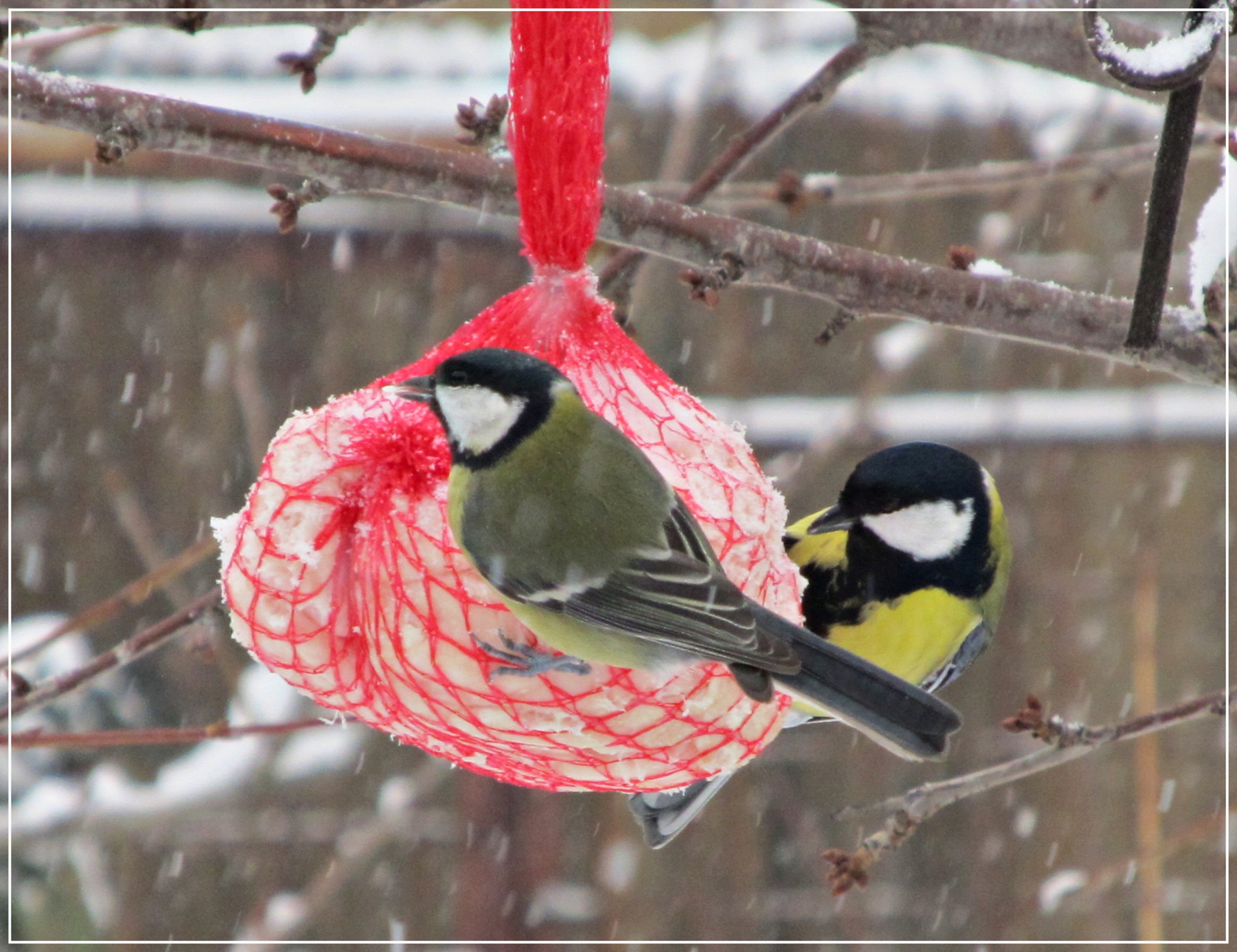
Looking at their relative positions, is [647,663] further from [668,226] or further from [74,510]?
[74,510]

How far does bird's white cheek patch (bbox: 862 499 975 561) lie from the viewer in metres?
2.09

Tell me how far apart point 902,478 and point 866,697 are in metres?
0.70

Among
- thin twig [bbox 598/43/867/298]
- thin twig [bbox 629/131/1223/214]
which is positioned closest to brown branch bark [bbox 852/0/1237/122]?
thin twig [bbox 598/43/867/298]

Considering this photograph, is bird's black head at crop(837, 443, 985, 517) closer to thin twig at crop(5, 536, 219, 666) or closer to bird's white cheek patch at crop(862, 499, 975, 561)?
bird's white cheek patch at crop(862, 499, 975, 561)

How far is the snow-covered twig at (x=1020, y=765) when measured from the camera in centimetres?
163

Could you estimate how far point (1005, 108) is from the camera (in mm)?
4203

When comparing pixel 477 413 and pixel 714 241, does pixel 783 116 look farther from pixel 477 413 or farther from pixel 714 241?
pixel 477 413

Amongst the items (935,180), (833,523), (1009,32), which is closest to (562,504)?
(833,523)

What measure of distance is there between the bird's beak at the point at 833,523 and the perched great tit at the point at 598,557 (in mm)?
524

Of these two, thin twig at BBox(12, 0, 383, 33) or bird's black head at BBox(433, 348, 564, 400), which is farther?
thin twig at BBox(12, 0, 383, 33)

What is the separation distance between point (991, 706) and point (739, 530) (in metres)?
2.76

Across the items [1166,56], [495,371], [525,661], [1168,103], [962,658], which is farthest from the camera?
[962,658]

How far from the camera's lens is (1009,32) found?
73.4 inches

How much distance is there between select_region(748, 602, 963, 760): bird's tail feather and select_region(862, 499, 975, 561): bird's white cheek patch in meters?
0.67
